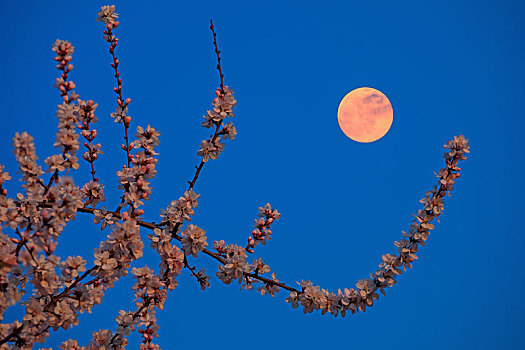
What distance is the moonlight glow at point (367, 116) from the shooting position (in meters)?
11.4

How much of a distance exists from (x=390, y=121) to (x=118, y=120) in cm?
973

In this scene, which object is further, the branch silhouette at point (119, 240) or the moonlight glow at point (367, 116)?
the moonlight glow at point (367, 116)

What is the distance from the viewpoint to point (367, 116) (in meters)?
11.4

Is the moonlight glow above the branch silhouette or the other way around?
above

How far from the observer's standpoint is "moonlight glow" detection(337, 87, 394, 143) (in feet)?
37.2

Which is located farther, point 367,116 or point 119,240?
point 367,116

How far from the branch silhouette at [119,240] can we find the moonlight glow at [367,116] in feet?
27.0

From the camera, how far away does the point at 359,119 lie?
1135 centimetres

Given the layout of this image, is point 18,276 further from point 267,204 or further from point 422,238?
point 422,238

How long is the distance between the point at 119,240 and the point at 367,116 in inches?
376

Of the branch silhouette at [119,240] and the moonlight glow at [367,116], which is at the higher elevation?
the moonlight glow at [367,116]

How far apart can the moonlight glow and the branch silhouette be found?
324 inches

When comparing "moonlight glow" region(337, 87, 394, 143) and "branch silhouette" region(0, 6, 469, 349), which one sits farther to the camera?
"moonlight glow" region(337, 87, 394, 143)

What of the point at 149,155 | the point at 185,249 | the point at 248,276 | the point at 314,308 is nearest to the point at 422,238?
the point at 314,308
